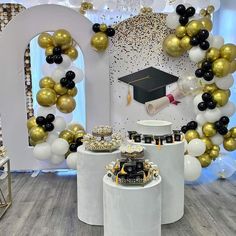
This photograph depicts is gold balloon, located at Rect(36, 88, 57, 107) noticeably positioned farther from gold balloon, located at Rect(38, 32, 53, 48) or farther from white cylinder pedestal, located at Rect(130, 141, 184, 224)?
white cylinder pedestal, located at Rect(130, 141, 184, 224)

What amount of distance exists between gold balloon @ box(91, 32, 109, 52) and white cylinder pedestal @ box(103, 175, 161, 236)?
2246 millimetres

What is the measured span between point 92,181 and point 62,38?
1843 mm

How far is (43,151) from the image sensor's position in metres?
3.91

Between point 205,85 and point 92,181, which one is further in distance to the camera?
point 205,85

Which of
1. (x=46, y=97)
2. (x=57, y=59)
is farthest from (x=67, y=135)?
(x=57, y=59)

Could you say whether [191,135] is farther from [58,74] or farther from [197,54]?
[58,74]

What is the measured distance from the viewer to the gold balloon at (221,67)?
11.9ft

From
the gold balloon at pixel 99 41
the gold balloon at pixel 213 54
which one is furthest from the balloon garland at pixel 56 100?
the gold balloon at pixel 213 54

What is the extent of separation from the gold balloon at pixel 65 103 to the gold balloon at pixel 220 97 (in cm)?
171

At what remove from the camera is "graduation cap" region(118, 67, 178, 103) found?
4.48 meters

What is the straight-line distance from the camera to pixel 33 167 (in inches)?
173

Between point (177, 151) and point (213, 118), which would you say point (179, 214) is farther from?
point (213, 118)

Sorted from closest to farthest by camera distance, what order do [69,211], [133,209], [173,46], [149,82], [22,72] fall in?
[133,209]
[69,211]
[173,46]
[22,72]
[149,82]

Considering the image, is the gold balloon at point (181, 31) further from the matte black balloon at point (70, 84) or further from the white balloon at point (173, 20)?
the matte black balloon at point (70, 84)
